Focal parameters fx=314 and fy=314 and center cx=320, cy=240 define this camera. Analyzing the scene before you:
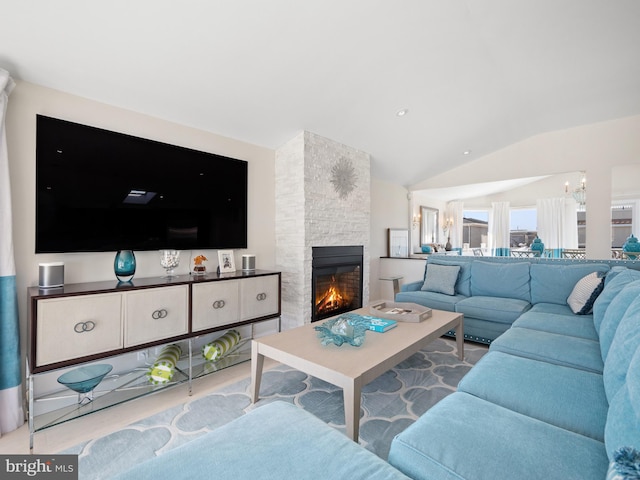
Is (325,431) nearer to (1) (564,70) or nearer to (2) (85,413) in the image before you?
(2) (85,413)

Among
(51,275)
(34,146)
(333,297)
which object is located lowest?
(333,297)

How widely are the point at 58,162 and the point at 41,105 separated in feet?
1.30

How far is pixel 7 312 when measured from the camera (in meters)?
1.81

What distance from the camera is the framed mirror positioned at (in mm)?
6656

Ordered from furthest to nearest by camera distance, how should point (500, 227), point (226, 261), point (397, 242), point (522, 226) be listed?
1. point (500, 227)
2. point (522, 226)
3. point (397, 242)
4. point (226, 261)

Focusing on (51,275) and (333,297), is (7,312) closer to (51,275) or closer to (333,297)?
(51,275)

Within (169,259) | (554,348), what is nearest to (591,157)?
(554,348)

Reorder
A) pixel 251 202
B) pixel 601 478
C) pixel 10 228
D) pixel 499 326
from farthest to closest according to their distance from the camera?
pixel 251 202, pixel 499 326, pixel 10 228, pixel 601 478

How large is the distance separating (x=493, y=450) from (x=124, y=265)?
93.8 inches

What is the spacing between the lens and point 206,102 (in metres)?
2.66

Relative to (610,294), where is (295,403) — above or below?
below

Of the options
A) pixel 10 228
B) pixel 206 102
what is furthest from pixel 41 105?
pixel 206 102

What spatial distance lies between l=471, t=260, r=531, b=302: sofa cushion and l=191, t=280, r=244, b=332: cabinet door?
2.70 meters

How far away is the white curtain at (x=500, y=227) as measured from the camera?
25.1 ft
